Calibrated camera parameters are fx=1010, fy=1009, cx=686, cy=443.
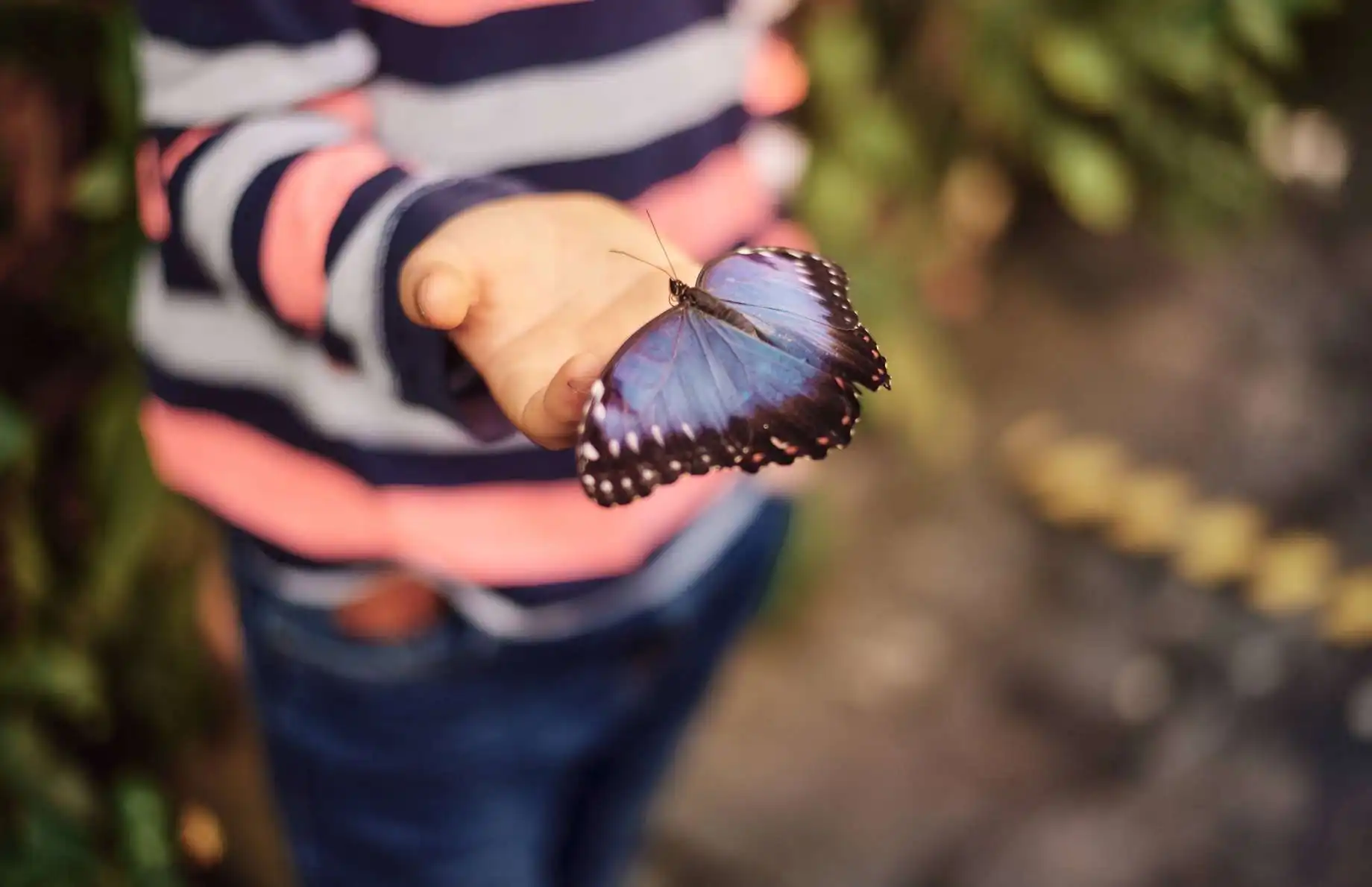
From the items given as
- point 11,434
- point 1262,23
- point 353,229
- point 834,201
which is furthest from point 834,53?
point 353,229

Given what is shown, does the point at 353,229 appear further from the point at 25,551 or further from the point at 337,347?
the point at 25,551

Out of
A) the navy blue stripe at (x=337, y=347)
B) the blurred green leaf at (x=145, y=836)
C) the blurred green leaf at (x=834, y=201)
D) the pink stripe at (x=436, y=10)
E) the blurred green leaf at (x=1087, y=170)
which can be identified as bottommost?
the blurred green leaf at (x=145, y=836)

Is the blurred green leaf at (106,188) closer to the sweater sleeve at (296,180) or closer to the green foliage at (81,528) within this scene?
the green foliage at (81,528)

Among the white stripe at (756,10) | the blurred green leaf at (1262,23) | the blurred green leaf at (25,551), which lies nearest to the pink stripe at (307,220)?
the white stripe at (756,10)

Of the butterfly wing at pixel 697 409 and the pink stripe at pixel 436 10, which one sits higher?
the pink stripe at pixel 436 10

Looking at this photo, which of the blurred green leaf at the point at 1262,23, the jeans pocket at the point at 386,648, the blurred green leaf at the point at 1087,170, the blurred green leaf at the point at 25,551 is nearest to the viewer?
the jeans pocket at the point at 386,648

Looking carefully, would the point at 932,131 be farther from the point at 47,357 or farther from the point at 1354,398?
the point at 47,357

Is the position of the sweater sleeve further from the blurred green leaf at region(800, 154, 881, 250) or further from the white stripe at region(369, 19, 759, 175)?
the blurred green leaf at region(800, 154, 881, 250)
